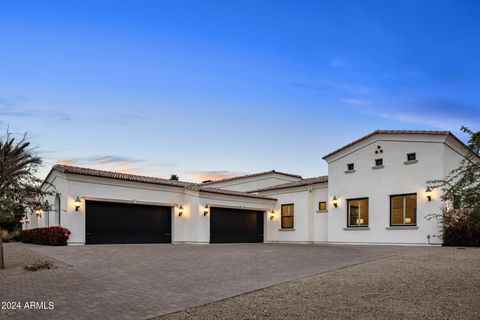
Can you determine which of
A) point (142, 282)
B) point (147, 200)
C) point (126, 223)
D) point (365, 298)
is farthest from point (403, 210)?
point (142, 282)

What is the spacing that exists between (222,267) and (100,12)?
32.7ft

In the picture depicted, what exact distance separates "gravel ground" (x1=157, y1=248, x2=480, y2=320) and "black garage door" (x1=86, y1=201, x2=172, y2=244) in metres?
14.8

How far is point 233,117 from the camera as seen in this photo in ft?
74.2

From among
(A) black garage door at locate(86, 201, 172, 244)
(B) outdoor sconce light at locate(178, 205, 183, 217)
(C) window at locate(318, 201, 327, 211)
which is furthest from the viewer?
(B) outdoor sconce light at locate(178, 205, 183, 217)

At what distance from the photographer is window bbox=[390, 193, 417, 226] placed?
778 inches

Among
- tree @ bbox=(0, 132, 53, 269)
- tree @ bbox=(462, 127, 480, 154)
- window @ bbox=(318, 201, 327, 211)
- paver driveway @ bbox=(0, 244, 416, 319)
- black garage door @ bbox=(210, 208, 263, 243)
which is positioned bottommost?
black garage door @ bbox=(210, 208, 263, 243)

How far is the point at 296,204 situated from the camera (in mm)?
26281

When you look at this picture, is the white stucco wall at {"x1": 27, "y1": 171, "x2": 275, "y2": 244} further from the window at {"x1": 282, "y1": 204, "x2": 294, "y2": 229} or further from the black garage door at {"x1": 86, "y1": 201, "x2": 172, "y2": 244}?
the window at {"x1": 282, "y1": 204, "x2": 294, "y2": 229}

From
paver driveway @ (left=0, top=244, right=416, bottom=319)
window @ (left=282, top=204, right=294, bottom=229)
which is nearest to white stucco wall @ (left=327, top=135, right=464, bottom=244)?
window @ (left=282, top=204, right=294, bottom=229)

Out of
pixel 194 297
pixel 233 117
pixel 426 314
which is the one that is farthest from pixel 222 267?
pixel 233 117

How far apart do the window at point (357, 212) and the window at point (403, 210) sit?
1579mm

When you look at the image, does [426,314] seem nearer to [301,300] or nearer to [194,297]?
[301,300]

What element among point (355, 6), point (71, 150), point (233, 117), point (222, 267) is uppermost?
point (355, 6)

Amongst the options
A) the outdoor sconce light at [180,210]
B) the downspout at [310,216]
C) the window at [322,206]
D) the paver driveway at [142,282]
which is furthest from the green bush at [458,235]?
the outdoor sconce light at [180,210]
